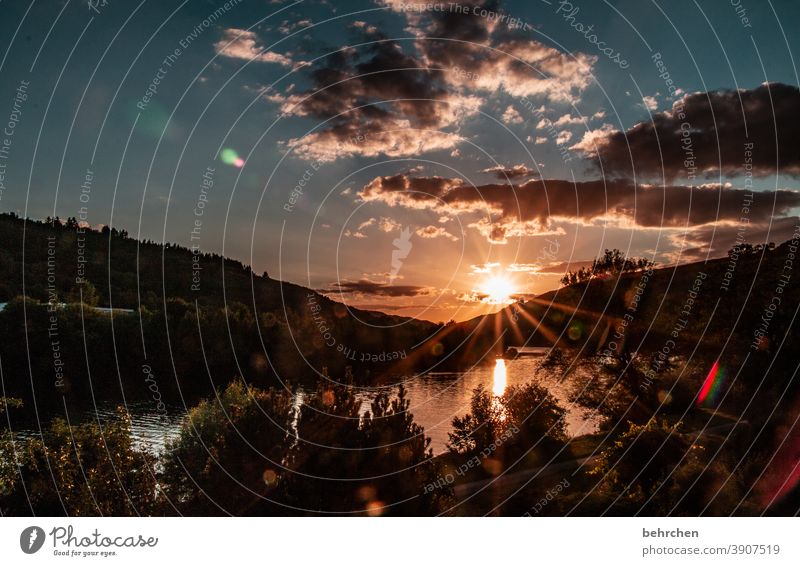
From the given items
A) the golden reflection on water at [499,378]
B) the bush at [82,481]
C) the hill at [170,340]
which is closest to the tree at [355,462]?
the bush at [82,481]

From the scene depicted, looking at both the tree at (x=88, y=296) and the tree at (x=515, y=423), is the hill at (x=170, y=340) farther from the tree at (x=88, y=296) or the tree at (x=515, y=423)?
the tree at (x=515, y=423)

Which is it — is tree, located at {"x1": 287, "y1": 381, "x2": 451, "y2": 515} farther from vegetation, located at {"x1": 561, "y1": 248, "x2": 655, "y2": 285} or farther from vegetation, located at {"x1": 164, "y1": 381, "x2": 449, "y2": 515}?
vegetation, located at {"x1": 561, "y1": 248, "x2": 655, "y2": 285}

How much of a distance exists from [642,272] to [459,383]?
27.3 m

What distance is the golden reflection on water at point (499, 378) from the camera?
1968 inches

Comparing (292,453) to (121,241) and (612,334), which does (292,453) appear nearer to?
(612,334)

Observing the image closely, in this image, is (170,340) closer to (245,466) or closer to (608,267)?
(245,466)

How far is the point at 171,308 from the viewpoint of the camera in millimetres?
74250

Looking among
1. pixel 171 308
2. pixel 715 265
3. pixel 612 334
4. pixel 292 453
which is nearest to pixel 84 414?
pixel 171 308

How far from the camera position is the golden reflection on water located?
50.0 m

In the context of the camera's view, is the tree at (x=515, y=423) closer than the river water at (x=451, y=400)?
Yes
